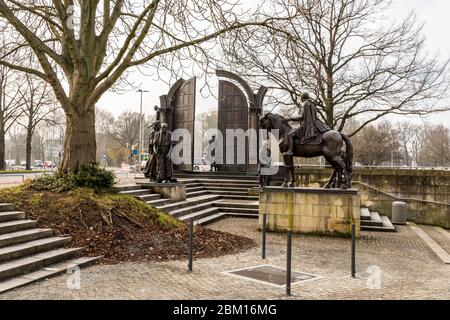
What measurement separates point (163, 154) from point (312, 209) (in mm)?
5867

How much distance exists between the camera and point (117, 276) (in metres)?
6.27

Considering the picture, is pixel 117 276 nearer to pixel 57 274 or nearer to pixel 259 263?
pixel 57 274

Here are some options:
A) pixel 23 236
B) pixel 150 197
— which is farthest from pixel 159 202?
pixel 23 236

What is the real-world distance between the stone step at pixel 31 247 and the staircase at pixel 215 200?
15.1ft

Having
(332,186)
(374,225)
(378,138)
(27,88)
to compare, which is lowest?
(374,225)

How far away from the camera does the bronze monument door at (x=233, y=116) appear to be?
75.4ft

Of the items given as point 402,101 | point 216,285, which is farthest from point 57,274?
point 402,101

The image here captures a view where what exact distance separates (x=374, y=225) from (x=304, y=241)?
4.49 m

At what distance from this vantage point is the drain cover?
20.8 ft

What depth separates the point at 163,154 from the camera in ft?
45.5

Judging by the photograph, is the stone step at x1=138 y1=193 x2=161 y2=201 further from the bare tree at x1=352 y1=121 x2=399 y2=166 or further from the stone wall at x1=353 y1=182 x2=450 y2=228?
the bare tree at x1=352 y1=121 x2=399 y2=166

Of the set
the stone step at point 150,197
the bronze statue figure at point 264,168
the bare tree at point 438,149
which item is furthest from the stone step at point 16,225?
the bare tree at point 438,149

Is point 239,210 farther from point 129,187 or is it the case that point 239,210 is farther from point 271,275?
point 271,275

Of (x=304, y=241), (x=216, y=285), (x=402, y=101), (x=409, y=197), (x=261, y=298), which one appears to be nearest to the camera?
(x=261, y=298)
